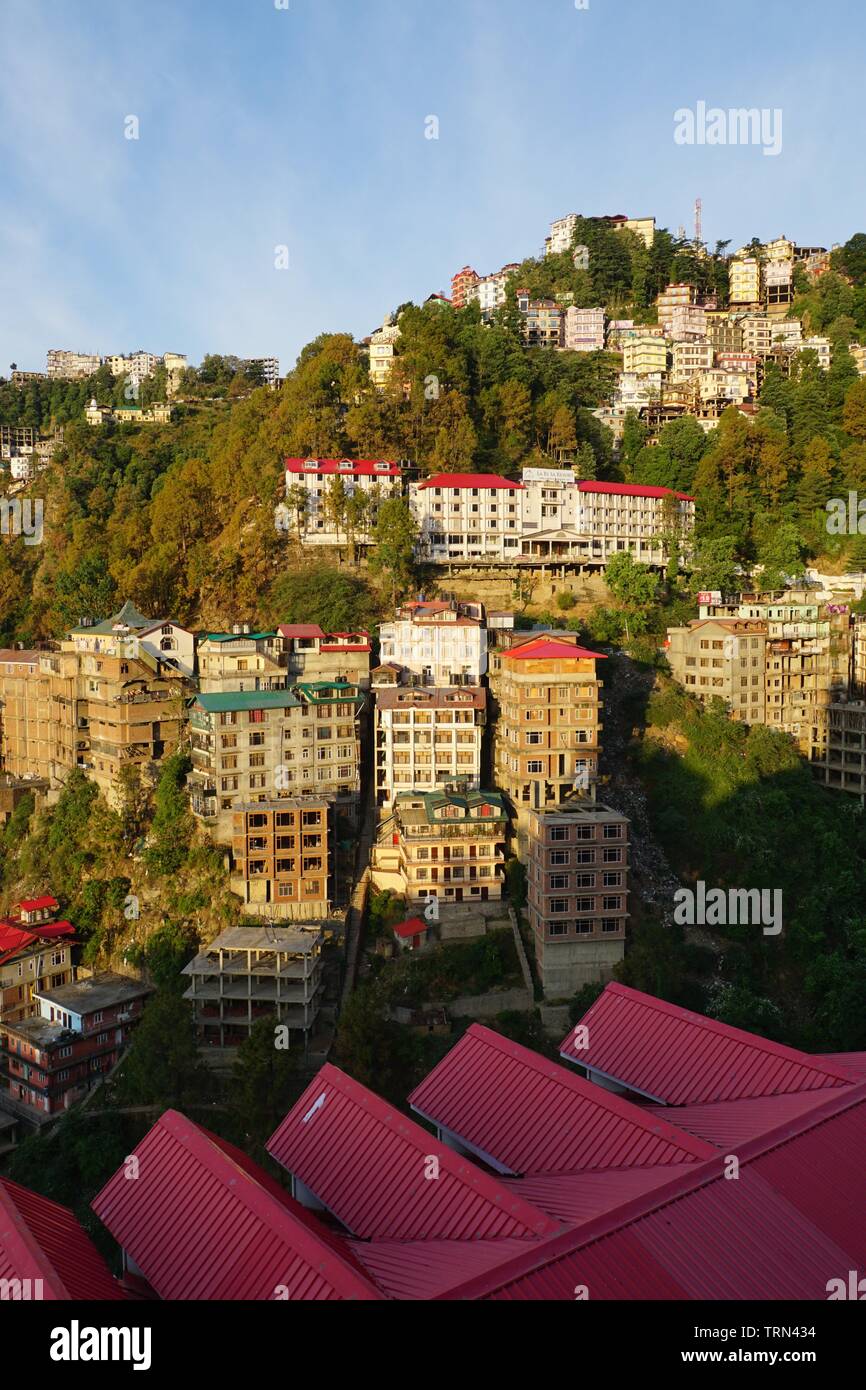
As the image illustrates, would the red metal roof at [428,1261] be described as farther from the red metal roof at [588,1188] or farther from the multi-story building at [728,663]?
the multi-story building at [728,663]

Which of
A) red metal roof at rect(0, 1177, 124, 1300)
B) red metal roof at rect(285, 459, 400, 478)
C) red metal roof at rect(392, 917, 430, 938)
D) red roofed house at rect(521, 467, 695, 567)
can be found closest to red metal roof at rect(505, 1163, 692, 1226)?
red metal roof at rect(0, 1177, 124, 1300)

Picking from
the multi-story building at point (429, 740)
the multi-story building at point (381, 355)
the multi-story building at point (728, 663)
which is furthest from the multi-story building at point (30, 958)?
the multi-story building at point (381, 355)

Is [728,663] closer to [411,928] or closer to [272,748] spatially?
[411,928]

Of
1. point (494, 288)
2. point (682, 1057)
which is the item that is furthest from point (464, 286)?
point (682, 1057)

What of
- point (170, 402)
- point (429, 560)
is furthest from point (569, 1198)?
point (170, 402)

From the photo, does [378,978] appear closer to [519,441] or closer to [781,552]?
[781,552]
